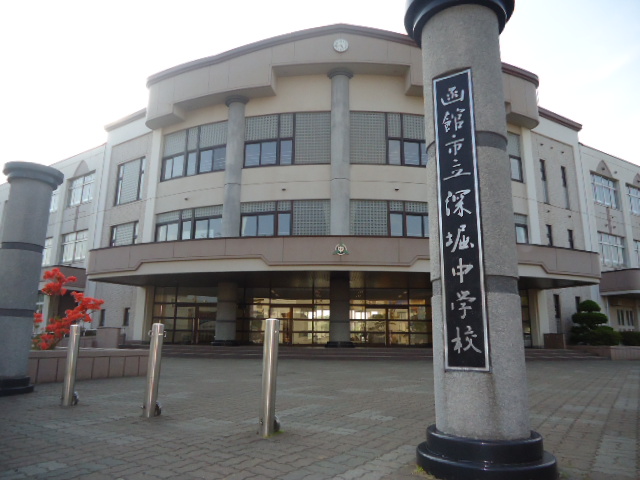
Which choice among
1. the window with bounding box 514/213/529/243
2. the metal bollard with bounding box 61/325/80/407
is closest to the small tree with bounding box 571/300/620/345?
the window with bounding box 514/213/529/243

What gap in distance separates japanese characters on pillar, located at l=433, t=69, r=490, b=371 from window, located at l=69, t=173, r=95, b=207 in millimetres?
Result: 32784

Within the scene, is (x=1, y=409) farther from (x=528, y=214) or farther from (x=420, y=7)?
(x=528, y=214)

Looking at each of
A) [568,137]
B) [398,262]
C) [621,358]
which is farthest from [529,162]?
[398,262]

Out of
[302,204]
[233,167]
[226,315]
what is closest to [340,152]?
[302,204]

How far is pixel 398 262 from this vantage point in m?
18.6

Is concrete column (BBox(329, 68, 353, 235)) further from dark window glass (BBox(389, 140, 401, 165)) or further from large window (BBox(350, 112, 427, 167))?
dark window glass (BBox(389, 140, 401, 165))

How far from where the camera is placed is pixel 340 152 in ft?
71.4

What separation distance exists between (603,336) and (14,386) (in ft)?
85.6

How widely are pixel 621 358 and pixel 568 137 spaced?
1487cm

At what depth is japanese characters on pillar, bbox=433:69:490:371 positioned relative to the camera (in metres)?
4.04

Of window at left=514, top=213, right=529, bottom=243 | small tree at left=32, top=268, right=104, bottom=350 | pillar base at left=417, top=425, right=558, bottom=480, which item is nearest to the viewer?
pillar base at left=417, top=425, right=558, bottom=480

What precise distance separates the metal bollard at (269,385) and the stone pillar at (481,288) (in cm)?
186

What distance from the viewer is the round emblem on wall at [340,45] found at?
2230cm

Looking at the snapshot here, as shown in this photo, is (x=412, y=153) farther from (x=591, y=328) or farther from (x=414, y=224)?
(x=591, y=328)
